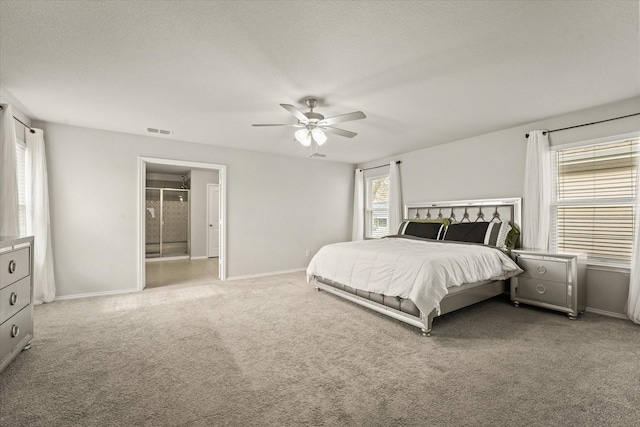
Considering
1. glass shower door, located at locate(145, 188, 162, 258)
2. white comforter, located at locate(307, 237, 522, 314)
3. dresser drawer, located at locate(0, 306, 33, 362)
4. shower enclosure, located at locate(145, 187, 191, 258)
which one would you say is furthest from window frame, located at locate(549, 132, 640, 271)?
glass shower door, located at locate(145, 188, 162, 258)

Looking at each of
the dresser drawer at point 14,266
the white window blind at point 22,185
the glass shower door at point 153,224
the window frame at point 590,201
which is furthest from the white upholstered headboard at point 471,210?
the glass shower door at point 153,224

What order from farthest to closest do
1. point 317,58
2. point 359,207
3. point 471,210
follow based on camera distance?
point 359,207
point 471,210
point 317,58

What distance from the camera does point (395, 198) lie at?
5.88 metres

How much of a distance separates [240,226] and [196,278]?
4.23 feet

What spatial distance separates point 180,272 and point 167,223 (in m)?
2.91

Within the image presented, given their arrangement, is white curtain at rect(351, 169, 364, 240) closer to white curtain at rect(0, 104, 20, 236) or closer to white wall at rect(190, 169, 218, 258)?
white wall at rect(190, 169, 218, 258)

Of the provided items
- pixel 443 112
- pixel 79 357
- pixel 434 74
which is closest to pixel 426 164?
pixel 443 112

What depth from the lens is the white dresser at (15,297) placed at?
2064 mm

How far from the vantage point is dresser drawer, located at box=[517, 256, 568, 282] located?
326 centimetres

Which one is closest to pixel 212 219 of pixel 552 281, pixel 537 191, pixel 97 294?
pixel 97 294

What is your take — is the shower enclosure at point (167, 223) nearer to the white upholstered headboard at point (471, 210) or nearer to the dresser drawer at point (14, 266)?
the dresser drawer at point (14, 266)

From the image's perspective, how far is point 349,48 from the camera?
7.19 feet

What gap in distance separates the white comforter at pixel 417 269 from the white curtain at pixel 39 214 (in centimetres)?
368

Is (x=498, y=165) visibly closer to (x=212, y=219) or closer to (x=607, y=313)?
(x=607, y=313)
